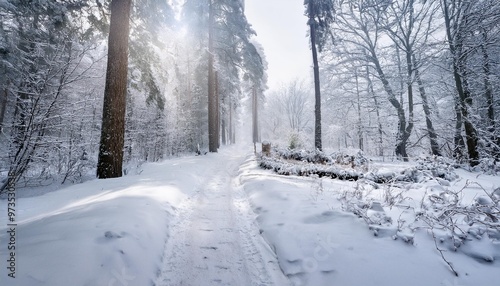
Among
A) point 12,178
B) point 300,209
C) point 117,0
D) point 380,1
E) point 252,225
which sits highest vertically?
point 380,1

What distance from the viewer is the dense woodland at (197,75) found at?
561 cm

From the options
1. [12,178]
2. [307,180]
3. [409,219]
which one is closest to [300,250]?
[409,219]

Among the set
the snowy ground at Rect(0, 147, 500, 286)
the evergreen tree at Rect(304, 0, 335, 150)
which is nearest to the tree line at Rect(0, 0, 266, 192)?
the snowy ground at Rect(0, 147, 500, 286)

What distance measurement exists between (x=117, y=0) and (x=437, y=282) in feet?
27.5

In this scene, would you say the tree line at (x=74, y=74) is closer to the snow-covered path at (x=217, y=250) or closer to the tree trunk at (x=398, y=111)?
the snow-covered path at (x=217, y=250)

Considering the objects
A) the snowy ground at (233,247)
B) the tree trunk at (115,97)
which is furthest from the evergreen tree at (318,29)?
the tree trunk at (115,97)

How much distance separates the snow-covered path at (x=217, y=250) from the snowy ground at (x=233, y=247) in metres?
0.01

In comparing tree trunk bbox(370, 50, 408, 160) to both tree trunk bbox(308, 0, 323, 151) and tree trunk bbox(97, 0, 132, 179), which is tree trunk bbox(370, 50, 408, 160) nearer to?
tree trunk bbox(308, 0, 323, 151)

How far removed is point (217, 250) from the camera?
2.97 metres

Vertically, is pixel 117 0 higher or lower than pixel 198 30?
lower

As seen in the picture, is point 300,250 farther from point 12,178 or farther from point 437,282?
point 12,178

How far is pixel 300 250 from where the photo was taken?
2.72 meters

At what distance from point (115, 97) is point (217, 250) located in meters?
5.23

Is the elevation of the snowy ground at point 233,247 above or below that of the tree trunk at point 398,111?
below
